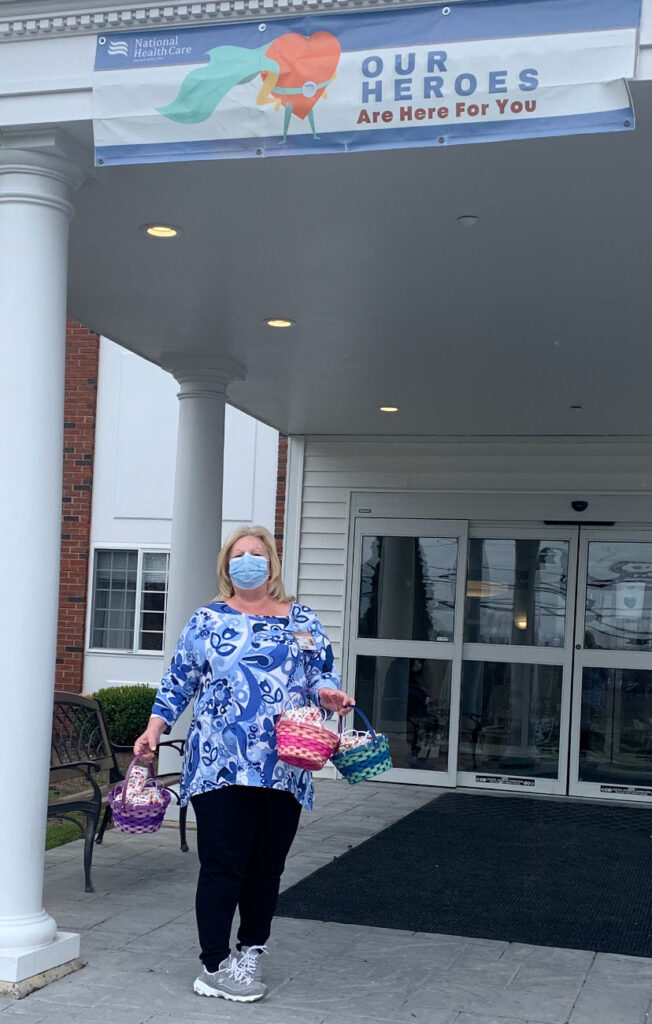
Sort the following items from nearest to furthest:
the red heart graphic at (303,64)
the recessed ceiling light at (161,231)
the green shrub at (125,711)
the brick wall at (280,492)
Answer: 1. the red heart graphic at (303,64)
2. the recessed ceiling light at (161,231)
3. the green shrub at (125,711)
4. the brick wall at (280,492)

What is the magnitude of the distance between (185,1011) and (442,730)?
5995mm

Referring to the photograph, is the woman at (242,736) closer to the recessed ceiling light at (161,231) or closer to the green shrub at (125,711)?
the recessed ceiling light at (161,231)

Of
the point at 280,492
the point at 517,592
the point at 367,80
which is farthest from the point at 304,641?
the point at 280,492

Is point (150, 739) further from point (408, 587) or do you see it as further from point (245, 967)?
point (408, 587)

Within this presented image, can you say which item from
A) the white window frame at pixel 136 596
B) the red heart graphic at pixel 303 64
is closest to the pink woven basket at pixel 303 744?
the red heart graphic at pixel 303 64

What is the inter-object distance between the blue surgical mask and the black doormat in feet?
6.57

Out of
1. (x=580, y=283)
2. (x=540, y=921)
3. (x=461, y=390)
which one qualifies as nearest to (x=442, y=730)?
(x=461, y=390)

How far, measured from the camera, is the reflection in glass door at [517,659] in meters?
9.50

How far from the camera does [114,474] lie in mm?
12453

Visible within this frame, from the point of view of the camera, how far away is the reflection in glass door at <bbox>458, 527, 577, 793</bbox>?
9.50 meters

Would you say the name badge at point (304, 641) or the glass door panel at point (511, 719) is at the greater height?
the name badge at point (304, 641)

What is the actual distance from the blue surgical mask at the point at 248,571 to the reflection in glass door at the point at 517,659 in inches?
231

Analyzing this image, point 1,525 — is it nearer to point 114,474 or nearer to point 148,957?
point 148,957

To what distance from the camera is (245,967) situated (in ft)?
13.3
